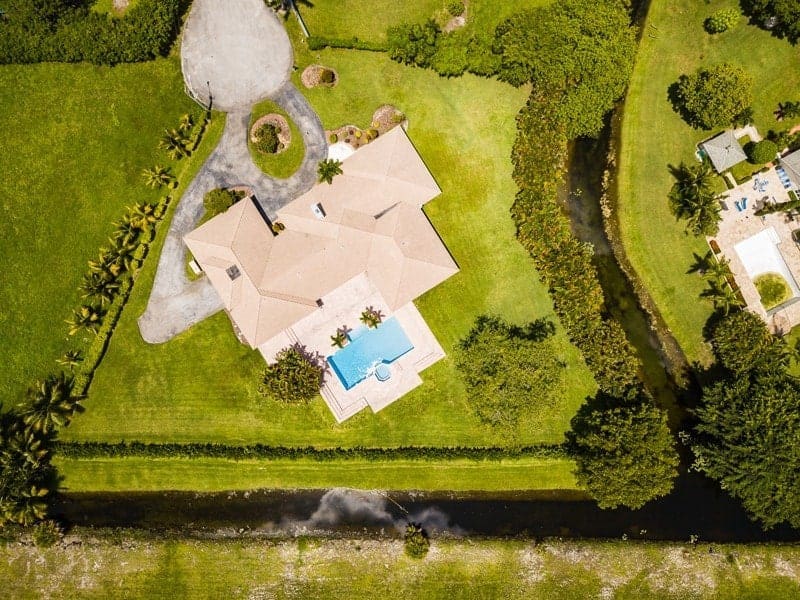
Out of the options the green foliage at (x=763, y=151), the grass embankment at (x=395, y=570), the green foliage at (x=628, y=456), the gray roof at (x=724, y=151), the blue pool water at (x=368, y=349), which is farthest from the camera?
the blue pool water at (x=368, y=349)

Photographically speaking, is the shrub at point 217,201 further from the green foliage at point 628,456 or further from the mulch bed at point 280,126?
the green foliage at point 628,456

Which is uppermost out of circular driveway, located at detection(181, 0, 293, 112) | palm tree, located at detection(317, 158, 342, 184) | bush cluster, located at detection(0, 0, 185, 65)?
bush cluster, located at detection(0, 0, 185, 65)

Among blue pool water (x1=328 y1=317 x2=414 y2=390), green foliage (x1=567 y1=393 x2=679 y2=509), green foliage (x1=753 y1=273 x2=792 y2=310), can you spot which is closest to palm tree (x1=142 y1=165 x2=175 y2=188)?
blue pool water (x1=328 y1=317 x2=414 y2=390)

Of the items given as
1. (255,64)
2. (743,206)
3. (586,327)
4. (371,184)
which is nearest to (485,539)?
(586,327)

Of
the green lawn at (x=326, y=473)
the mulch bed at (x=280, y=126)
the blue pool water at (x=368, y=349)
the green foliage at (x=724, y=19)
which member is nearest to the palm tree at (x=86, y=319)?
the green lawn at (x=326, y=473)

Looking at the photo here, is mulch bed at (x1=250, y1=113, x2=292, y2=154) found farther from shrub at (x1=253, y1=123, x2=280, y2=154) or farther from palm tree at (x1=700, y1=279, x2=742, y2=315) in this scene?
palm tree at (x1=700, y1=279, x2=742, y2=315)

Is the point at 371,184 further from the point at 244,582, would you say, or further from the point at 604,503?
the point at 244,582

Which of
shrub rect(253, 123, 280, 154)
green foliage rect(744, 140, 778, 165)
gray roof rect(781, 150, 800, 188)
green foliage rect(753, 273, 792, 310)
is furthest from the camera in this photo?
shrub rect(253, 123, 280, 154)
